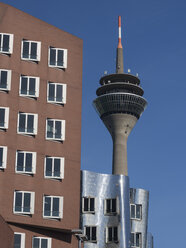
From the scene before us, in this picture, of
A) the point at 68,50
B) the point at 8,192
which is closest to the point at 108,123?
the point at 68,50

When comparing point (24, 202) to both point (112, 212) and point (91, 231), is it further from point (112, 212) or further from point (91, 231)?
point (112, 212)

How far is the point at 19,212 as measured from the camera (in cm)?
5069

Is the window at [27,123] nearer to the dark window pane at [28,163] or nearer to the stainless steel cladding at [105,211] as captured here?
the dark window pane at [28,163]

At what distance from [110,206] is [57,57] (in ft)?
93.3

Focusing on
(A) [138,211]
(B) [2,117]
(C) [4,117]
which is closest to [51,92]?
(C) [4,117]

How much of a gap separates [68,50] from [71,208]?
17.2 m

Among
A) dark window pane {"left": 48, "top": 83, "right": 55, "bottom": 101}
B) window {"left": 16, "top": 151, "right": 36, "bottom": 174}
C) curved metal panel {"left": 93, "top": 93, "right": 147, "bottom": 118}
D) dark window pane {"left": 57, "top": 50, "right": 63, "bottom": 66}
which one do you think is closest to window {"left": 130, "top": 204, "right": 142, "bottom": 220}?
dark window pane {"left": 48, "top": 83, "right": 55, "bottom": 101}

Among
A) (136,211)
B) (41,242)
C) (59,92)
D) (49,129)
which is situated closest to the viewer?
(41,242)

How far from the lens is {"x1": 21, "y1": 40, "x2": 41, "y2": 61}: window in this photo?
56.4 metres

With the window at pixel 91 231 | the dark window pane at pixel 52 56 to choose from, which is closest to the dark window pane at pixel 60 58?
the dark window pane at pixel 52 56

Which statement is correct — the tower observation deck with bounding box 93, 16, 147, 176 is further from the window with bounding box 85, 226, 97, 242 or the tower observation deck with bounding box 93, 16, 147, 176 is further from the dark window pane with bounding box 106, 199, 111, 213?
the window with bounding box 85, 226, 97, 242

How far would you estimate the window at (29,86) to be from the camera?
5503cm

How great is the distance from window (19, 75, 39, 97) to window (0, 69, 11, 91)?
1.34 meters

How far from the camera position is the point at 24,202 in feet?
169
